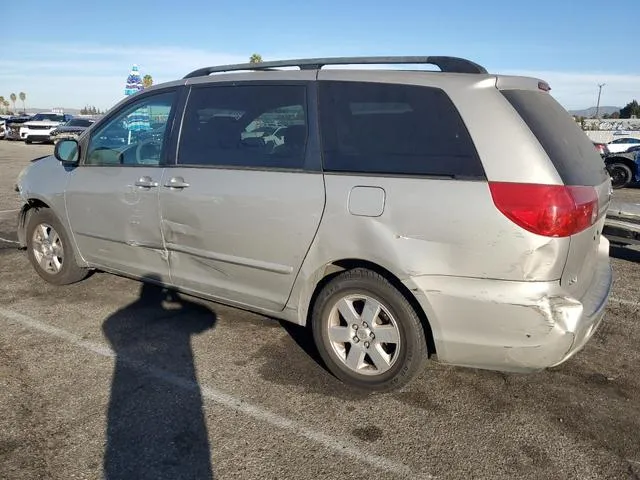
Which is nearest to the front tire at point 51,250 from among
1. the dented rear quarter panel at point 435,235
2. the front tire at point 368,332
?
the front tire at point 368,332

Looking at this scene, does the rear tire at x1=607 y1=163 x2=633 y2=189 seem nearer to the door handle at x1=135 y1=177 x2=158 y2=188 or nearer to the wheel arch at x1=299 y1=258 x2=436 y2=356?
the wheel arch at x1=299 y1=258 x2=436 y2=356

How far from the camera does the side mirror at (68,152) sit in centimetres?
447

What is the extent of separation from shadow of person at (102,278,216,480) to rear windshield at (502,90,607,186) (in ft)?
7.50

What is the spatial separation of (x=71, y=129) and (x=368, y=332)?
82.2 ft

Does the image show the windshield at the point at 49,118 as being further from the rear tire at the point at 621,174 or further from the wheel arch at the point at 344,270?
the wheel arch at the point at 344,270

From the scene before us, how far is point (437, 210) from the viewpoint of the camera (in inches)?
108

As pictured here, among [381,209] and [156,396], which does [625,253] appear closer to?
[381,209]

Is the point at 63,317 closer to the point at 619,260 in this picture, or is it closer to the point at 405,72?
the point at 405,72

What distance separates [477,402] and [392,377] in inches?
20.5

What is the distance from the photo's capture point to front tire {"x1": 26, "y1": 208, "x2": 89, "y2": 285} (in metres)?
4.78

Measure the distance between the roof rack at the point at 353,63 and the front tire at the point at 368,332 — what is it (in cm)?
127

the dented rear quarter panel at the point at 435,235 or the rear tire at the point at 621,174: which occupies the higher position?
the dented rear quarter panel at the point at 435,235

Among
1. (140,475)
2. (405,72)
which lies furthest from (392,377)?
(405,72)

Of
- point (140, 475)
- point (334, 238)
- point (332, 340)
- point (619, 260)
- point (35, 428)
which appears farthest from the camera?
point (619, 260)
